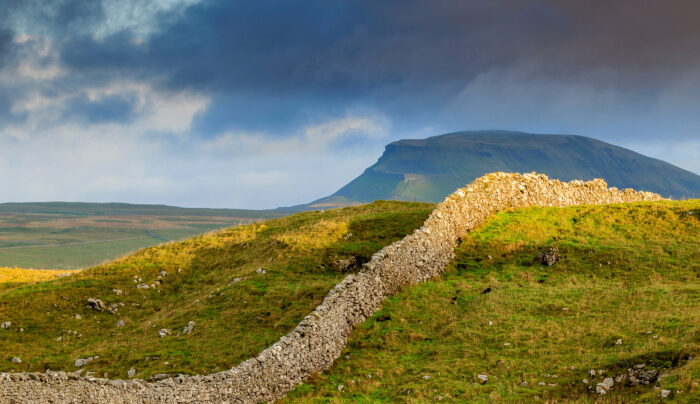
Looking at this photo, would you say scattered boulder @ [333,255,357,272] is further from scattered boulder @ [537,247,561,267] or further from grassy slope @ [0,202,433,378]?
scattered boulder @ [537,247,561,267]

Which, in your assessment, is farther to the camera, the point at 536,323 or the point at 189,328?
the point at 189,328

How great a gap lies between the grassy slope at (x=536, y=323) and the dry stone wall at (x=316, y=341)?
57cm

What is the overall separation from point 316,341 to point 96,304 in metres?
13.1

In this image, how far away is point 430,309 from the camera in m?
18.5

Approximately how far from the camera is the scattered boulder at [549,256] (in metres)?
22.6

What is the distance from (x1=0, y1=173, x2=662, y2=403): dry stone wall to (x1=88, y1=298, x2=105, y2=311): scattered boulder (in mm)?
12436

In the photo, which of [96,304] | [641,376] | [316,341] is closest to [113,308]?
[96,304]

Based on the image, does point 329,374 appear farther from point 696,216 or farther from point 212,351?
point 696,216

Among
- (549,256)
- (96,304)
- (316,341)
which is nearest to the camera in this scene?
(316,341)

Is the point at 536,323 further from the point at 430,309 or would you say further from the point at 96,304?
the point at 96,304

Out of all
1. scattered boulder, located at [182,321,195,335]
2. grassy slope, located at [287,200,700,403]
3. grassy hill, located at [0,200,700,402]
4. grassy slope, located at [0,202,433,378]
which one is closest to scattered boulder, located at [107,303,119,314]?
grassy hill, located at [0,200,700,402]

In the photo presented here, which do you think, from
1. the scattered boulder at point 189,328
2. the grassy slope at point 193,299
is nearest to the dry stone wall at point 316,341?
the grassy slope at point 193,299

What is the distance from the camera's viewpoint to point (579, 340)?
14.3m

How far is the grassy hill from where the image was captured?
13.1m
